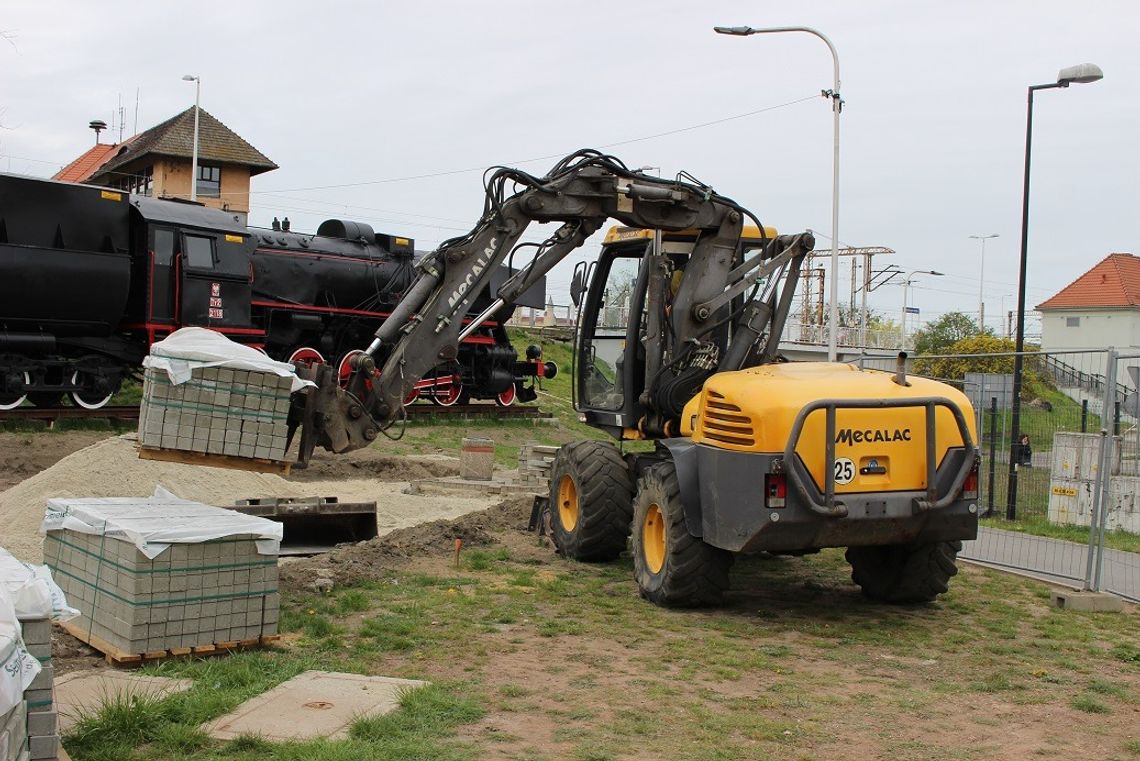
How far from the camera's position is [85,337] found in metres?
19.6

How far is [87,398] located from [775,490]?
49.8ft

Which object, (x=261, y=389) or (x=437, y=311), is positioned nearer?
(x=261, y=389)

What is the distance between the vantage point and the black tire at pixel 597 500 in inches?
398

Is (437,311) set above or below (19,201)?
below

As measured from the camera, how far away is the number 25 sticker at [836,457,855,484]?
8.03 metres

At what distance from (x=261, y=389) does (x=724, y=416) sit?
11.0 ft

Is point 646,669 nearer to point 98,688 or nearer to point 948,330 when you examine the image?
point 98,688

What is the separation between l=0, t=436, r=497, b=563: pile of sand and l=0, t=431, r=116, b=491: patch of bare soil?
2319 millimetres

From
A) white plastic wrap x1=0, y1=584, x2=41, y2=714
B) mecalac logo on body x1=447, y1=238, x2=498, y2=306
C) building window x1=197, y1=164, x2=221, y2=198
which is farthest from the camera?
building window x1=197, y1=164, x2=221, y2=198

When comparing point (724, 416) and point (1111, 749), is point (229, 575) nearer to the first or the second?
point (724, 416)

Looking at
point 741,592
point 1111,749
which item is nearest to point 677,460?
point 741,592

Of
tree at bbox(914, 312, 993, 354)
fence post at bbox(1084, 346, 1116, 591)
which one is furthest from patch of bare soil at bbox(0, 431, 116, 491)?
tree at bbox(914, 312, 993, 354)

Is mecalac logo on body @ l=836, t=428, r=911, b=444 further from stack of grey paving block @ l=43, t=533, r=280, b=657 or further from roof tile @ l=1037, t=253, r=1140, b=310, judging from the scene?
roof tile @ l=1037, t=253, r=1140, b=310

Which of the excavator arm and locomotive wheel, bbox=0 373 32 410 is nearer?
the excavator arm
